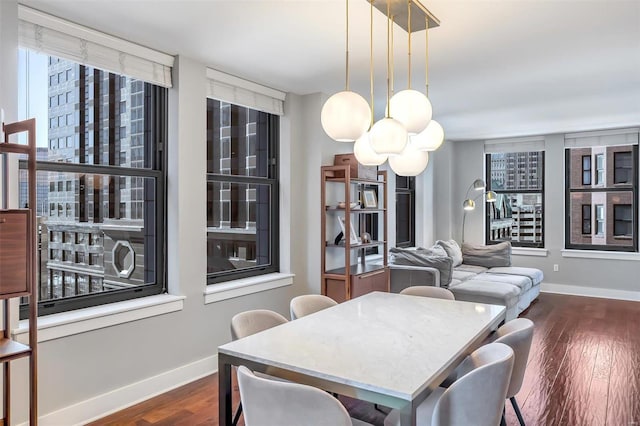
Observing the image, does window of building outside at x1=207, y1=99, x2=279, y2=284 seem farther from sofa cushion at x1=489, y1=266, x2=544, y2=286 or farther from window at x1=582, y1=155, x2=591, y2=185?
window at x1=582, y1=155, x2=591, y2=185

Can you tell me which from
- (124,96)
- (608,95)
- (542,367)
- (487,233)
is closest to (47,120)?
(124,96)

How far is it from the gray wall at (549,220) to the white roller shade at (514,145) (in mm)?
98

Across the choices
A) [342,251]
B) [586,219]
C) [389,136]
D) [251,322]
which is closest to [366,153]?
[389,136]

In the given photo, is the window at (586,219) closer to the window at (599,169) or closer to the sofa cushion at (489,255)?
the window at (599,169)

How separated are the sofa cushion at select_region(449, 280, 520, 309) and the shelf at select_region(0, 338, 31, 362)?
168 inches

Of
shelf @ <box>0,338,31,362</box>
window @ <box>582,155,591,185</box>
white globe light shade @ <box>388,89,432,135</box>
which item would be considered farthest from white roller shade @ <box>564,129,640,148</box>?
shelf @ <box>0,338,31,362</box>

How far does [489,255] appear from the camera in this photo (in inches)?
268

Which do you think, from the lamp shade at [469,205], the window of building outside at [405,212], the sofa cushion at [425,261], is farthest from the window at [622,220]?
the sofa cushion at [425,261]

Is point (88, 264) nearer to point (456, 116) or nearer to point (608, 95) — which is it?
point (456, 116)

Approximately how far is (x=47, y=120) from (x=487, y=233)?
264 inches

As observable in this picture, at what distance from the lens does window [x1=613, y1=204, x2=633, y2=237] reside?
671 cm

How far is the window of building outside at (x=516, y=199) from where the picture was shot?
7.37 metres

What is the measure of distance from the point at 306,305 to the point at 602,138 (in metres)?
5.85

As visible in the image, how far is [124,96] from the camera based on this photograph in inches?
132
